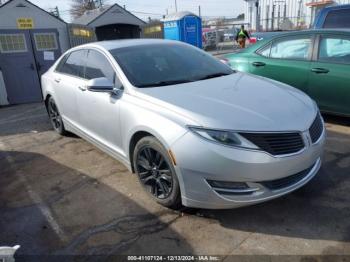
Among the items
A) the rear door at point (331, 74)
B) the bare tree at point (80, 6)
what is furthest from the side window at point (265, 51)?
the bare tree at point (80, 6)

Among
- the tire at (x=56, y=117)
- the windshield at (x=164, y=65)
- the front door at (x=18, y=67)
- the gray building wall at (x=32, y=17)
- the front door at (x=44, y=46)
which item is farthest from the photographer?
the front door at (x=44, y=46)

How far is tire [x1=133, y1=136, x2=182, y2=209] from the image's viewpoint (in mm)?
3030

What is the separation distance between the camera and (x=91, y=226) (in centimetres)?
317

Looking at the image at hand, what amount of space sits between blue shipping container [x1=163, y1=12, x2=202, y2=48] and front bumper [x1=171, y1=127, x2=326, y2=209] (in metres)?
17.1

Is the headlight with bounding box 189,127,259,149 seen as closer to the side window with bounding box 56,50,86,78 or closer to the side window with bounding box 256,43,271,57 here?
the side window with bounding box 56,50,86,78

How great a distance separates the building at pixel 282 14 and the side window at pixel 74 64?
20484mm

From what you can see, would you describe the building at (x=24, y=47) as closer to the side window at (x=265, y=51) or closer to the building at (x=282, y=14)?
the side window at (x=265, y=51)

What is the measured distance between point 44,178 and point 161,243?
2.10 meters

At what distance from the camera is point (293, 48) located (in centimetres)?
559

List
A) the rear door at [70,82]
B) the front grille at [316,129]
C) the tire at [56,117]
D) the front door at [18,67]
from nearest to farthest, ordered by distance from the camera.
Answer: the front grille at [316,129] < the rear door at [70,82] < the tire at [56,117] < the front door at [18,67]

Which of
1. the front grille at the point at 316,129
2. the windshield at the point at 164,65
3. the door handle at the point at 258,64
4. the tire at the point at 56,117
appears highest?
the windshield at the point at 164,65

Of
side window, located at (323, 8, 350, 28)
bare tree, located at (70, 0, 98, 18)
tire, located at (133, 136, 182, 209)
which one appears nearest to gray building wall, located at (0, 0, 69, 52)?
side window, located at (323, 8, 350, 28)

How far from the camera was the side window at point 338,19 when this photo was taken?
262 inches

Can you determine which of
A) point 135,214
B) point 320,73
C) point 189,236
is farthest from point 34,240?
point 320,73
